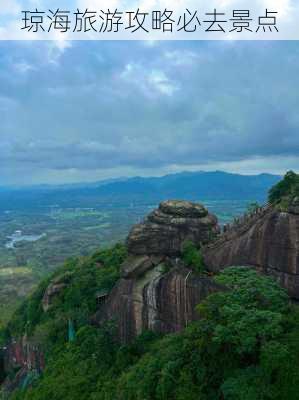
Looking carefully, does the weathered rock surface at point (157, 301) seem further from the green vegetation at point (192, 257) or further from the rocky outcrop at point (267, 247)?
the rocky outcrop at point (267, 247)

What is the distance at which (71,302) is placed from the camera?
97.7 feet

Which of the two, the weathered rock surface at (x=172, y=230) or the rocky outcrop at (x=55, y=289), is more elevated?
the weathered rock surface at (x=172, y=230)

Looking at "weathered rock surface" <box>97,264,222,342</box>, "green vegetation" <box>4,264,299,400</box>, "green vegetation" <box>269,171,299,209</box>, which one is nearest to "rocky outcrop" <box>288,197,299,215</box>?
"green vegetation" <box>269,171,299,209</box>

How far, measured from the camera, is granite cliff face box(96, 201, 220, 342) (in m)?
21.2

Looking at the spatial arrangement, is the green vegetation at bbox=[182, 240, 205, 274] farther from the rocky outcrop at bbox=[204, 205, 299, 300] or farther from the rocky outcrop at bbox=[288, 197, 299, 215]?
the rocky outcrop at bbox=[288, 197, 299, 215]

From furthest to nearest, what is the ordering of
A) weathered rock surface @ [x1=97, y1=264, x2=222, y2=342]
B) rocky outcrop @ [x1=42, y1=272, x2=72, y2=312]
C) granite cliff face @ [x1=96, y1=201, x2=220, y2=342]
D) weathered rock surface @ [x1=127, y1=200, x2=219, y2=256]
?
rocky outcrop @ [x1=42, y1=272, x2=72, y2=312], weathered rock surface @ [x1=127, y1=200, x2=219, y2=256], granite cliff face @ [x1=96, y1=201, x2=220, y2=342], weathered rock surface @ [x1=97, y1=264, x2=222, y2=342]

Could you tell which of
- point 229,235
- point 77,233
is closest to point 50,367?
point 229,235

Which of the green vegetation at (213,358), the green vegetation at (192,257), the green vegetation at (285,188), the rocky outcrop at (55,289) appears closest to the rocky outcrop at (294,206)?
the green vegetation at (285,188)

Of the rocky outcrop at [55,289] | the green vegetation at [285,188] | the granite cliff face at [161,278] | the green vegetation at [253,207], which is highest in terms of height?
the green vegetation at [285,188]

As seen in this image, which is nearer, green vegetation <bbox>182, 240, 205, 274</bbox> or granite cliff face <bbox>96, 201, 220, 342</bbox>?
granite cliff face <bbox>96, 201, 220, 342</bbox>

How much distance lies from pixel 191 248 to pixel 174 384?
943cm

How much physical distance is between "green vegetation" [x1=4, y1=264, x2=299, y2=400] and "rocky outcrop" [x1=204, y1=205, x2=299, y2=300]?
95.6 inches

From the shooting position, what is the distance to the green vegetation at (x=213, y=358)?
14070 mm

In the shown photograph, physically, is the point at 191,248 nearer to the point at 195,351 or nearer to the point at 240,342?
the point at 195,351
